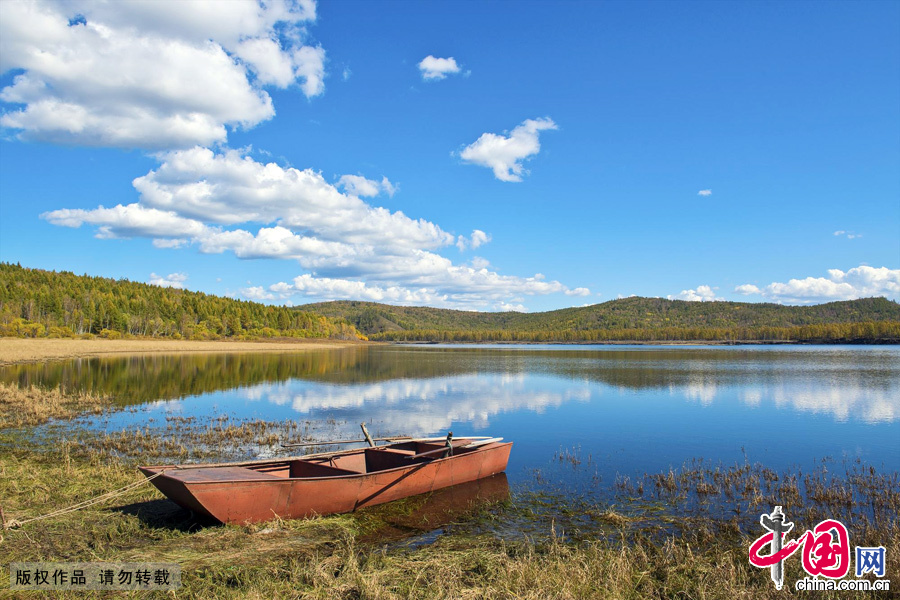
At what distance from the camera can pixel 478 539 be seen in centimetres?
1122

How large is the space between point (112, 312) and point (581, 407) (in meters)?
134

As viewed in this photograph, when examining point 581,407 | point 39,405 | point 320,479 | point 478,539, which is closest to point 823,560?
point 478,539

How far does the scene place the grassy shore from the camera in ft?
27.1

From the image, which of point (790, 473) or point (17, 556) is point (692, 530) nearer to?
point (790, 473)

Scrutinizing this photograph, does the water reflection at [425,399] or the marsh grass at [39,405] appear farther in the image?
the water reflection at [425,399]

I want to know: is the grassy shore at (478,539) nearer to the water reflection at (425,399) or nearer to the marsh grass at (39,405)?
the marsh grass at (39,405)

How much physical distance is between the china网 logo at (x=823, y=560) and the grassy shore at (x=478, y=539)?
18 centimetres

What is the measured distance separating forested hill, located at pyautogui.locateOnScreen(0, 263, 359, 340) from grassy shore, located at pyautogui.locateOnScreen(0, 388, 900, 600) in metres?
119

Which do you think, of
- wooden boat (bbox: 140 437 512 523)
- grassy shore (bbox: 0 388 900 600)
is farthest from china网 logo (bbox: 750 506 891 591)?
wooden boat (bbox: 140 437 512 523)

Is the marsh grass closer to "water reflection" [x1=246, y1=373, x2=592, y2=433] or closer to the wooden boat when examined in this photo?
"water reflection" [x1=246, y1=373, x2=592, y2=433]

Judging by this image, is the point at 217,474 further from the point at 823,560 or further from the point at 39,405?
the point at 39,405

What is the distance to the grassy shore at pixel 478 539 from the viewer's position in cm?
826

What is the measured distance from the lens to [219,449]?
19.8 metres

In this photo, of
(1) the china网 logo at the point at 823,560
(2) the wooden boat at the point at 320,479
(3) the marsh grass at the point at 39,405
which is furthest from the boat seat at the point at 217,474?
(3) the marsh grass at the point at 39,405
